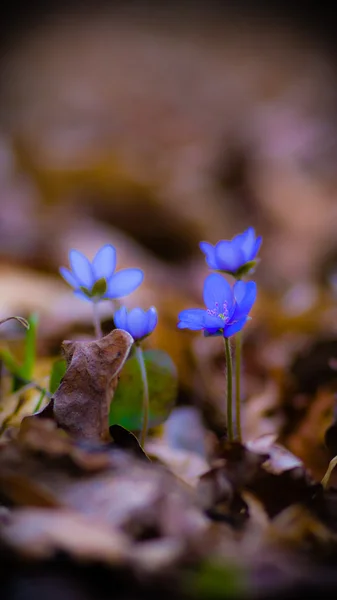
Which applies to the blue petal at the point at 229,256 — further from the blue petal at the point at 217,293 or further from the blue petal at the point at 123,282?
the blue petal at the point at 123,282

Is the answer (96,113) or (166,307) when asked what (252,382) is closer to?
(166,307)

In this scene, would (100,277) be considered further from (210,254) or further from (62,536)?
(62,536)

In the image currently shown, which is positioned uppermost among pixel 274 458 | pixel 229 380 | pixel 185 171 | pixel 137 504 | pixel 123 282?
pixel 185 171

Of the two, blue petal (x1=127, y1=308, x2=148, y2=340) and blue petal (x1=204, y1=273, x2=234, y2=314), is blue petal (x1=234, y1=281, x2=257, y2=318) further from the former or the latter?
blue petal (x1=127, y1=308, x2=148, y2=340)

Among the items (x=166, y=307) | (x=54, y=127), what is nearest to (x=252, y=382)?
(x=166, y=307)

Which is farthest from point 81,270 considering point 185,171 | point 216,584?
point 185,171

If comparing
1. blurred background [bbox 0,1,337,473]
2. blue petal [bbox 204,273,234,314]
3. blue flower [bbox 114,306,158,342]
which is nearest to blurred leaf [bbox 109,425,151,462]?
blue flower [bbox 114,306,158,342]

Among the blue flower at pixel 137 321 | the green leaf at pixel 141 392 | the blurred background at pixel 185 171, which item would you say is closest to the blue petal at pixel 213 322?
the blue flower at pixel 137 321
